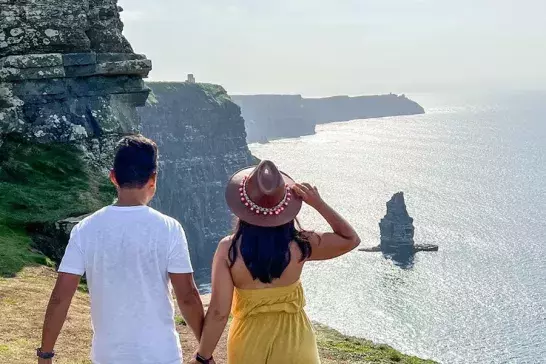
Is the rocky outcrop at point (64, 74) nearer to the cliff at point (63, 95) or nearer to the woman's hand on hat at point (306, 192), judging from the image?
the cliff at point (63, 95)

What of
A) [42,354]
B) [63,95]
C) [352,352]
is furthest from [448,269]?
[42,354]

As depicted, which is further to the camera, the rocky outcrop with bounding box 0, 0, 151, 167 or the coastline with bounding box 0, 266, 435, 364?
the rocky outcrop with bounding box 0, 0, 151, 167

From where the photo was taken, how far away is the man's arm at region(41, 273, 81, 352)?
167 inches

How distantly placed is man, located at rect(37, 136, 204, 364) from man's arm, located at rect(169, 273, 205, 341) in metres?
0.02

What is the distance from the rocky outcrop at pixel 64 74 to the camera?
1396 cm

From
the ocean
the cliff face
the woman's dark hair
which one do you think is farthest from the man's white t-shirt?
the cliff face

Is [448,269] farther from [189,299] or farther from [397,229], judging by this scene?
[189,299]

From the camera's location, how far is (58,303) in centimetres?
430

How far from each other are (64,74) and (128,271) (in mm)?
11261

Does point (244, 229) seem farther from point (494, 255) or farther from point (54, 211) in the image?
point (494, 255)

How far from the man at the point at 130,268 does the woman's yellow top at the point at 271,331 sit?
1.62 ft

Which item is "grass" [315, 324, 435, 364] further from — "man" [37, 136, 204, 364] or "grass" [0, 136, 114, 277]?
"man" [37, 136, 204, 364]

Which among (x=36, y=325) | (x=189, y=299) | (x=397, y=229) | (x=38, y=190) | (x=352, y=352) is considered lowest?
(x=397, y=229)

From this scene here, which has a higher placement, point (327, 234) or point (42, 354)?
point (327, 234)
